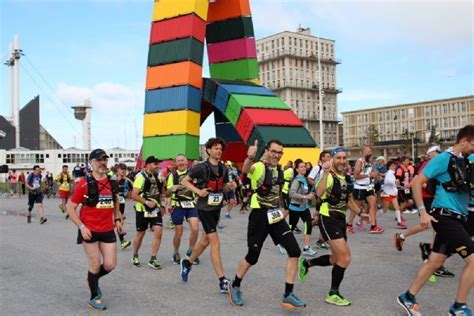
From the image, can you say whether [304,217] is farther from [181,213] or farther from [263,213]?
[263,213]

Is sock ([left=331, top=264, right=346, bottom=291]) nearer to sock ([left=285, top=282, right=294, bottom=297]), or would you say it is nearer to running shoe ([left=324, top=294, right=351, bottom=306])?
running shoe ([left=324, top=294, right=351, bottom=306])

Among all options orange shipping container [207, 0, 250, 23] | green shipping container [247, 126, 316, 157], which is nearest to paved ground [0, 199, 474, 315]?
green shipping container [247, 126, 316, 157]

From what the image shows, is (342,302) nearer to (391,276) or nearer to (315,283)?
(315,283)

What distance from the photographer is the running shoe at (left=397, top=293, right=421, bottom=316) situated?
193 inches

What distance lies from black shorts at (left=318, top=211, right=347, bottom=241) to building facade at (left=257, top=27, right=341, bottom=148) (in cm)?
9753

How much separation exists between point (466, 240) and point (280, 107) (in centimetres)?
1704

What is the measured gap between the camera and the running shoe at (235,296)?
5.55m

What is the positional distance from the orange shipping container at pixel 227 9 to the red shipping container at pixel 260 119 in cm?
568

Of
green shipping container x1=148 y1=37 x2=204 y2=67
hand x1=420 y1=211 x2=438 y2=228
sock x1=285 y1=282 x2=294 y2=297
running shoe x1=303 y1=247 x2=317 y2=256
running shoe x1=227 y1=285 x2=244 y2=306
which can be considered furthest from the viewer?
green shipping container x1=148 y1=37 x2=204 y2=67

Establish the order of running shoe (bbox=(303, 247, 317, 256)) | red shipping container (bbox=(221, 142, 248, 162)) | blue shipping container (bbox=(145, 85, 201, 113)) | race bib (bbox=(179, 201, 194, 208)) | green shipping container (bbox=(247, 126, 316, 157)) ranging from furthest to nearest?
red shipping container (bbox=(221, 142, 248, 162)), blue shipping container (bbox=(145, 85, 201, 113)), green shipping container (bbox=(247, 126, 316, 157)), running shoe (bbox=(303, 247, 317, 256)), race bib (bbox=(179, 201, 194, 208))

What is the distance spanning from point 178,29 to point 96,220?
16944 millimetres

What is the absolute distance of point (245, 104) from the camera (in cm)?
2042

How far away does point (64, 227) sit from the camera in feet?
45.6

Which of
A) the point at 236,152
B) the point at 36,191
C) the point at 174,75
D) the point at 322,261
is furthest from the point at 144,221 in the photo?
the point at 236,152
